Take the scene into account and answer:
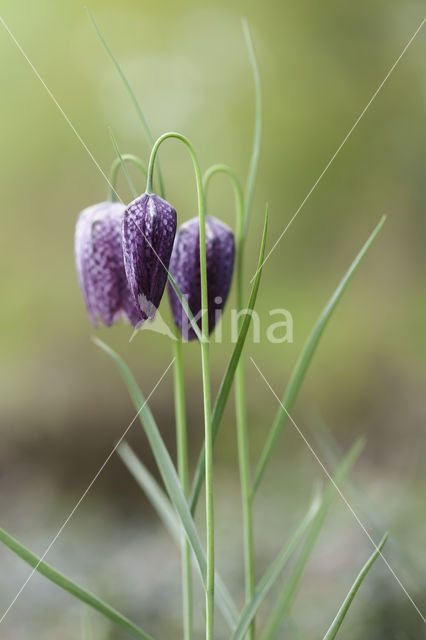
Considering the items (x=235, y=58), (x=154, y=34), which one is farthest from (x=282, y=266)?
(x=154, y=34)

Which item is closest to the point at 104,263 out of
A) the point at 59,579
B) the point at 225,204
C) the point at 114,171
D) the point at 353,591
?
the point at 114,171

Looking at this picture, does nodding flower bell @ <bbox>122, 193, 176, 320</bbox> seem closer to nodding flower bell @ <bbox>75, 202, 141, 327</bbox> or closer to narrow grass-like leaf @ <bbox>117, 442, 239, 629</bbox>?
nodding flower bell @ <bbox>75, 202, 141, 327</bbox>

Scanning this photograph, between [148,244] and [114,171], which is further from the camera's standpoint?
[114,171]

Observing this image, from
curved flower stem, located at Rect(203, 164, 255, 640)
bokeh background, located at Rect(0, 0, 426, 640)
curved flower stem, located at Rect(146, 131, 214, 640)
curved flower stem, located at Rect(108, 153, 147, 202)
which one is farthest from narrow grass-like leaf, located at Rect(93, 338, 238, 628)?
bokeh background, located at Rect(0, 0, 426, 640)

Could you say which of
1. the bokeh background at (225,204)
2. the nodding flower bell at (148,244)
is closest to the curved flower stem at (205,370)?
the nodding flower bell at (148,244)

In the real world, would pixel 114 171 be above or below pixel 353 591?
above

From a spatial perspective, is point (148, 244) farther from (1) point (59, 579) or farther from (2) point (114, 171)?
(1) point (59, 579)
